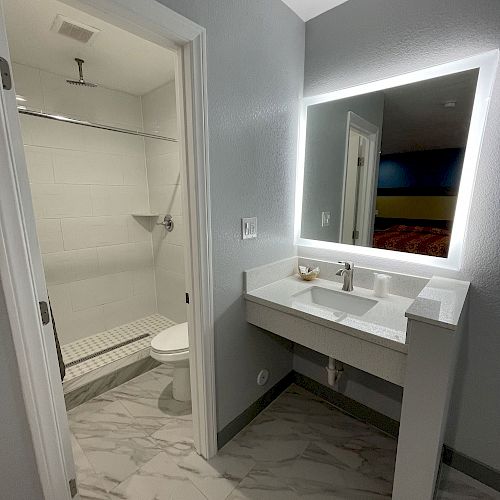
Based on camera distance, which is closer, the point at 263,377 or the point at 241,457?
the point at 241,457

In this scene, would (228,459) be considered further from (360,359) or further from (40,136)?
(40,136)

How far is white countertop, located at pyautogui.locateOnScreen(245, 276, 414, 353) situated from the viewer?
43.8 inches

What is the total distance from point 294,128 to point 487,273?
1255mm

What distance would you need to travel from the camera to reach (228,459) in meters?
1.52

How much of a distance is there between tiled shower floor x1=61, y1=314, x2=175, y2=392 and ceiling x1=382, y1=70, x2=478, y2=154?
7.62 ft

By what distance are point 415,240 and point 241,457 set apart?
1.50 meters

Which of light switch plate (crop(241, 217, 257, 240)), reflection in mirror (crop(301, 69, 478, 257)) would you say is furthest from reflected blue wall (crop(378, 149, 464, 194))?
light switch plate (crop(241, 217, 257, 240))

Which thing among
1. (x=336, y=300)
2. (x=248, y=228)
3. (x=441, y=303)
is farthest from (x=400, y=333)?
(x=248, y=228)

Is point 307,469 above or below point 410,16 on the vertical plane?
below

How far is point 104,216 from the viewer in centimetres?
255

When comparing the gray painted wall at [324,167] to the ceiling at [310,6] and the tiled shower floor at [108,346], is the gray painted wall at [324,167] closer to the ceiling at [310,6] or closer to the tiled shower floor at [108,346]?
the ceiling at [310,6]

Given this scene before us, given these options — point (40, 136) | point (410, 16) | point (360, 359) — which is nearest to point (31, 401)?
point (360, 359)

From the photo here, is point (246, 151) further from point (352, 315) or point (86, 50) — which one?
point (86, 50)

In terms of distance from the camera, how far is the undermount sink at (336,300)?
153 cm
